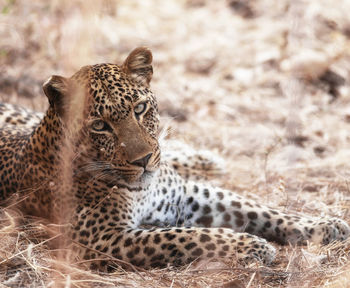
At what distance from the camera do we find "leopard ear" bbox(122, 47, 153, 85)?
5.98 metres

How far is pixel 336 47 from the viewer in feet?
39.9

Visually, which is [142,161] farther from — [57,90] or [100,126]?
[57,90]

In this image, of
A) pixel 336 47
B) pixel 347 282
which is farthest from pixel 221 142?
pixel 347 282

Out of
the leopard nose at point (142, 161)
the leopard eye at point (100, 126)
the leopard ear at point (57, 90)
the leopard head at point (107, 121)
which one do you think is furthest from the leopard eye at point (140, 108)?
the leopard ear at point (57, 90)

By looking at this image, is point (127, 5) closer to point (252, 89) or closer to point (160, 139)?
point (252, 89)

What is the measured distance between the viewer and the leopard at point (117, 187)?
17.7ft

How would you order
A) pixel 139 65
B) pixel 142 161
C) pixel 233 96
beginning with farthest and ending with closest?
pixel 233 96 → pixel 139 65 → pixel 142 161

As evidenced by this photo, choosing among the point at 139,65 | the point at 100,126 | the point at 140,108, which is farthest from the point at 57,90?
the point at 139,65

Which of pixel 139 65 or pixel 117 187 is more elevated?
pixel 139 65

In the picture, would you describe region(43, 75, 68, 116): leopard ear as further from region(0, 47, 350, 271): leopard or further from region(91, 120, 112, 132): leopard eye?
region(91, 120, 112, 132): leopard eye

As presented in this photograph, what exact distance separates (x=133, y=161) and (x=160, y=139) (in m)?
0.72

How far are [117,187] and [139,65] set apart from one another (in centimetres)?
121

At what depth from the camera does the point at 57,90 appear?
18.2ft


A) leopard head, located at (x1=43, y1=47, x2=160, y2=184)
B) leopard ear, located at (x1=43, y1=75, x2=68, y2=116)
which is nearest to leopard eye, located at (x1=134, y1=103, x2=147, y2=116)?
leopard head, located at (x1=43, y1=47, x2=160, y2=184)
